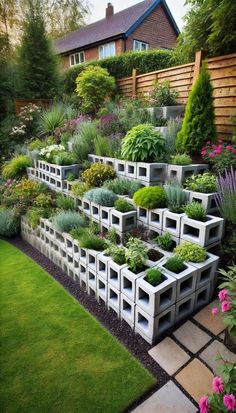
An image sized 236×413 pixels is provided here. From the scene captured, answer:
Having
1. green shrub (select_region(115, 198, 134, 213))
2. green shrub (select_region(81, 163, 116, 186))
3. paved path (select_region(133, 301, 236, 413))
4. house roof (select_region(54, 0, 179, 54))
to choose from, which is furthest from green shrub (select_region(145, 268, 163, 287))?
house roof (select_region(54, 0, 179, 54))

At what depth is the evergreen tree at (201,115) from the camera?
A: 373 centimetres

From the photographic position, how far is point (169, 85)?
575 centimetres

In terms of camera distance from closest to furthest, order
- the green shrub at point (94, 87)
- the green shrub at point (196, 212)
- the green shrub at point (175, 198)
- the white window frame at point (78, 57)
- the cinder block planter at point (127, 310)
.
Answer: the cinder block planter at point (127, 310), the green shrub at point (196, 212), the green shrub at point (175, 198), the green shrub at point (94, 87), the white window frame at point (78, 57)

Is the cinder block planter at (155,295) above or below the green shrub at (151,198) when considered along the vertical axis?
below

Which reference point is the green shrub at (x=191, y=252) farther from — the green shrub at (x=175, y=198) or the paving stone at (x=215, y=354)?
the paving stone at (x=215, y=354)

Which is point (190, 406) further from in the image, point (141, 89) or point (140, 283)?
point (141, 89)

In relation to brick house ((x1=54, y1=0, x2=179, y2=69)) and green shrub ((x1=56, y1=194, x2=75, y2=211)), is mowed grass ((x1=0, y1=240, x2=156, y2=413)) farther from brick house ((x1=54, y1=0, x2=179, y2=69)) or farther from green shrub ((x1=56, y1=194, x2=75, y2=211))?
brick house ((x1=54, y1=0, x2=179, y2=69))

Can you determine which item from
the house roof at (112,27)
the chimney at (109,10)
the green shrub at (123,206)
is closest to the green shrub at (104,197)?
the green shrub at (123,206)

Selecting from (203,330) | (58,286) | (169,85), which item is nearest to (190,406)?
(203,330)

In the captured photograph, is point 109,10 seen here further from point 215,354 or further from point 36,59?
point 215,354

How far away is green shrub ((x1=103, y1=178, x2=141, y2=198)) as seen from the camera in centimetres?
364

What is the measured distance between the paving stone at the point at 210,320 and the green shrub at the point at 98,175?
2411 millimetres

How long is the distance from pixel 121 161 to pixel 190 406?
3.18 m

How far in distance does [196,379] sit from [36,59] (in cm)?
1004
